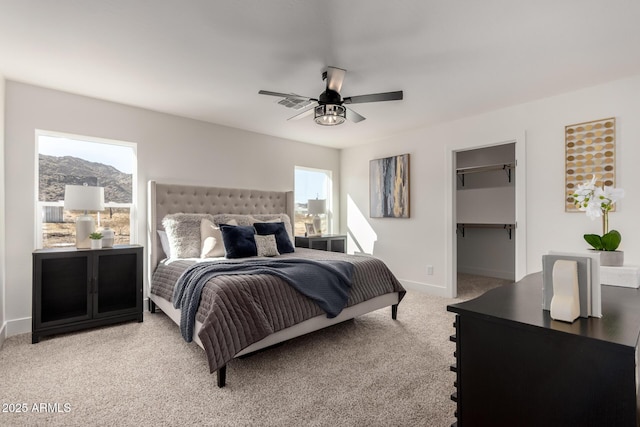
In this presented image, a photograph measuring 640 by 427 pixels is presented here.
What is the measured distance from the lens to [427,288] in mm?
4590

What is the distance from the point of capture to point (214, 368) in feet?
6.67

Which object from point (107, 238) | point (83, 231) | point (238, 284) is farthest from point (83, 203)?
point (238, 284)

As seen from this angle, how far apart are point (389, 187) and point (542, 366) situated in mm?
4171

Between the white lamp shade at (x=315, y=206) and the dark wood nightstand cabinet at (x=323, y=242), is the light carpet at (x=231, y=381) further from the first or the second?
the white lamp shade at (x=315, y=206)

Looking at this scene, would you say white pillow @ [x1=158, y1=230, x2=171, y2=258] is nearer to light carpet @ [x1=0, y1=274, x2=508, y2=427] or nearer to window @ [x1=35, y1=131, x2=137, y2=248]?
window @ [x1=35, y1=131, x2=137, y2=248]

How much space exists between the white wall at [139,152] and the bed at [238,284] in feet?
0.80

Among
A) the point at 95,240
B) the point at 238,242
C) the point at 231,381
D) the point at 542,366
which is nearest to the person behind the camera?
the point at 542,366

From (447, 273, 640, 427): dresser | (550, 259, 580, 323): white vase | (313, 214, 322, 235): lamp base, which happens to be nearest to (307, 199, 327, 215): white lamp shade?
(313, 214, 322, 235): lamp base

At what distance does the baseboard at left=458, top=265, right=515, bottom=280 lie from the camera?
217 inches

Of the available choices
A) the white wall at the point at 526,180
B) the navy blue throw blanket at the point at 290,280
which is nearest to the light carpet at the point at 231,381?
the navy blue throw blanket at the point at 290,280

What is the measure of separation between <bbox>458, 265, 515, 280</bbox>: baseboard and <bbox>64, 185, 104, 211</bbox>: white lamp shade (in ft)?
19.4

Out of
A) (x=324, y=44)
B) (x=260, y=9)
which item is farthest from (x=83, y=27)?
(x=324, y=44)

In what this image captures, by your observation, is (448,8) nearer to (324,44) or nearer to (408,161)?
(324,44)

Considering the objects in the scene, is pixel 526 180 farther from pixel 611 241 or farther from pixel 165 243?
pixel 165 243
